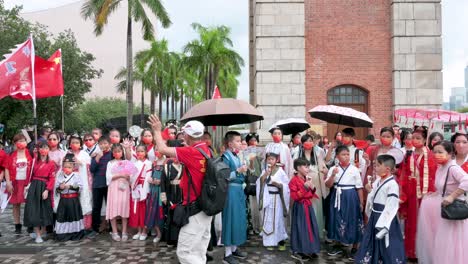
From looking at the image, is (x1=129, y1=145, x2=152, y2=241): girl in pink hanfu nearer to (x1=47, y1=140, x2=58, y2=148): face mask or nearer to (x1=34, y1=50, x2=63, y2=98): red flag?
(x1=47, y1=140, x2=58, y2=148): face mask

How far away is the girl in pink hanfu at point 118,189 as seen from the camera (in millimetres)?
7281

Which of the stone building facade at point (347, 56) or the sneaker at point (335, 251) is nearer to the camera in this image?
the sneaker at point (335, 251)

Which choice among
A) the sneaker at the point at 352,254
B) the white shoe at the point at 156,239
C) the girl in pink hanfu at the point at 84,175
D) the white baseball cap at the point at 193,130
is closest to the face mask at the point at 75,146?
the girl in pink hanfu at the point at 84,175

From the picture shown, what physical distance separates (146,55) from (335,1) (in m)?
29.8

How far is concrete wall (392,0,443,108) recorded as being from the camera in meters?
14.1

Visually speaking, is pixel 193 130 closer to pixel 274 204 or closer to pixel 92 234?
pixel 274 204

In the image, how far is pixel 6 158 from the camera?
7.50 meters

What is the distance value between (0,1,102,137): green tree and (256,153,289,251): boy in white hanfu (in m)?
18.7

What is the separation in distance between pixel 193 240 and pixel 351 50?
1186cm

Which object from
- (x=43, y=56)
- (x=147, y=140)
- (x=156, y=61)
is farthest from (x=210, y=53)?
(x=147, y=140)

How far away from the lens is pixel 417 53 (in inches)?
558

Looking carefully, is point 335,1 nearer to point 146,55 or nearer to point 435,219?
point 435,219

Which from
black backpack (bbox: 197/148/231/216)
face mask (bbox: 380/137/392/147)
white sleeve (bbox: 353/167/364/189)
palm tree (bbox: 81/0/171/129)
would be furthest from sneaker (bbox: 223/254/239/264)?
palm tree (bbox: 81/0/171/129)

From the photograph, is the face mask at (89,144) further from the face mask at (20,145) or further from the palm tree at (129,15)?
the palm tree at (129,15)
